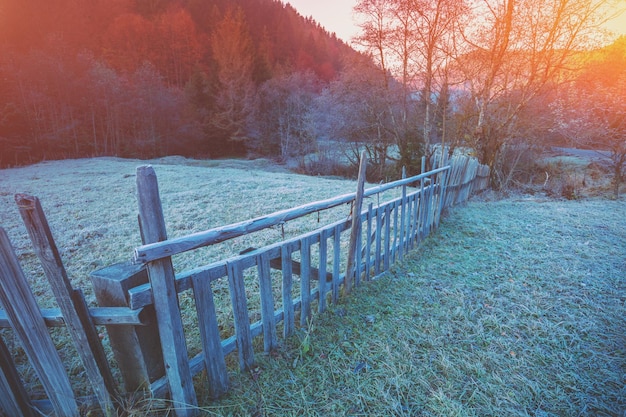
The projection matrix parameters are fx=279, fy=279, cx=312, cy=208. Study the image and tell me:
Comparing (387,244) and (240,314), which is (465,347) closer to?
(387,244)

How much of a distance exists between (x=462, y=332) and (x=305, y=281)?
5.41ft

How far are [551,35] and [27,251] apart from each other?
14.6 meters

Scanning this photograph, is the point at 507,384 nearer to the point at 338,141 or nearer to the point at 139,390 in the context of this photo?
the point at 139,390

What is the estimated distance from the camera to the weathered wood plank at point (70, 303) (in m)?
1.38

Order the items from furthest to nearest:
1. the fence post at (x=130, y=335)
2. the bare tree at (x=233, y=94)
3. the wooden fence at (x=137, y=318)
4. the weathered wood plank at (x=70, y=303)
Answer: the bare tree at (x=233, y=94), the fence post at (x=130, y=335), the wooden fence at (x=137, y=318), the weathered wood plank at (x=70, y=303)

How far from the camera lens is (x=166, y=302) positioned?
171cm

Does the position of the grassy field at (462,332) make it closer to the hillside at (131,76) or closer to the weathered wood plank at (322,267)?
the weathered wood plank at (322,267)

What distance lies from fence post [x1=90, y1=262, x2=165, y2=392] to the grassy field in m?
0.20

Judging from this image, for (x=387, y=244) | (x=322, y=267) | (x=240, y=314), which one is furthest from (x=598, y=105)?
(x=240, y=314)

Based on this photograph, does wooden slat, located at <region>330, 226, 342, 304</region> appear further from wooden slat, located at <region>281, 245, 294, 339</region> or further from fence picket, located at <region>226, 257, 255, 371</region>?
fence picket, located at <region>226, 257, 255, 371</region>

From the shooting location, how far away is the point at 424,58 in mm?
12516

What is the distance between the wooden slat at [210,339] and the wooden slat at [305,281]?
2.88 ft

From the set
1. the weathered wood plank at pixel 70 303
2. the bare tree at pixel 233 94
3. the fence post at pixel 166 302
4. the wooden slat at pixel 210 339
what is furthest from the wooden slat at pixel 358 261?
the bare tree at pixel 233 94

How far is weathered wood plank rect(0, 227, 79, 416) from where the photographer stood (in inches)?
58.1
